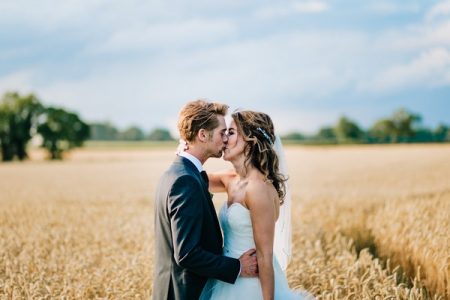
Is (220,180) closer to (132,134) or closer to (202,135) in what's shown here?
(202,135)

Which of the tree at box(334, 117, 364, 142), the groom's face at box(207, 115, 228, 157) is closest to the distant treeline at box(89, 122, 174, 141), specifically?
the tree at box(334, 117, 364, 142)

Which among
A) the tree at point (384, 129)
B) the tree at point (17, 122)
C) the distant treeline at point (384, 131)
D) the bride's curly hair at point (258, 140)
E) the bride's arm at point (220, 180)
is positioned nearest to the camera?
the bride's curly hair at point (258, 140)

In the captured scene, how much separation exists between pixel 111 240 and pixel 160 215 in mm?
4442

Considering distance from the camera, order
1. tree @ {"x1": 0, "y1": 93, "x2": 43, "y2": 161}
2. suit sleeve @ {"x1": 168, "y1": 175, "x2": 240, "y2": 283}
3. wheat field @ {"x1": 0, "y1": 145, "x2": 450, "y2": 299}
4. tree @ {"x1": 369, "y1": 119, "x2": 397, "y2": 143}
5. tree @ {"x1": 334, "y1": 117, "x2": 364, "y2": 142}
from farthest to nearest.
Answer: tree @ {"x1": 334, "y1": 117, "x2": 364, "y2": 142} → tree @ {"x1": 369, "y1": 119, "x2": 397, "y2": 143} → tree @ {"x1": 0, "y1": 93, "x2": 43, "y2": 161} → wheat field @ {"x1": 0, "y1": 145, "x2": 450, "y2": 299} → suit sleeve @ {"x1": 168, "y1": 175, "x2": 240, "y2": 283}

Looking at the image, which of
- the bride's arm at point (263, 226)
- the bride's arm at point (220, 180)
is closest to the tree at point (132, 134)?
the bride's arm at point (220, 180)

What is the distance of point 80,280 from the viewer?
5.67 meters

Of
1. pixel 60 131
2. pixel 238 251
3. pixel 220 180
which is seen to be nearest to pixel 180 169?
pixel 238 251

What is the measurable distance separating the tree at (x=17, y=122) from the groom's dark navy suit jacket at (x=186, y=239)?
242ft

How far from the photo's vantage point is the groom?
369cm

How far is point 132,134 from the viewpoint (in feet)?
400

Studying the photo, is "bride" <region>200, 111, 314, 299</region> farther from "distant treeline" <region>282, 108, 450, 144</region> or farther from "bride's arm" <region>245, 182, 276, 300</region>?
"distant treeline" <region>282, 108, 450, 144</region>

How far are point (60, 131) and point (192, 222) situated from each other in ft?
252

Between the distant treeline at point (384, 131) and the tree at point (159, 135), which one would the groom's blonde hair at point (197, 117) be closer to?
the distant treeline at point (384, 131)

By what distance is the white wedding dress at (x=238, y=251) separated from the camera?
13.4 feet
